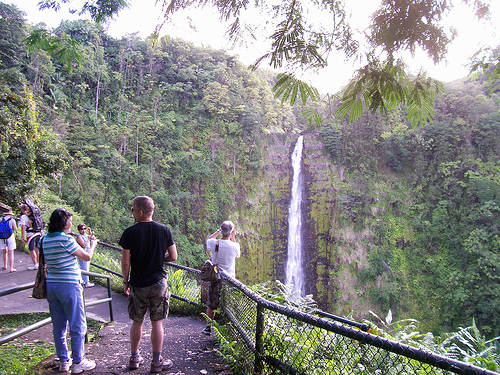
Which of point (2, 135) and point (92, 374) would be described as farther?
point (2, 135)

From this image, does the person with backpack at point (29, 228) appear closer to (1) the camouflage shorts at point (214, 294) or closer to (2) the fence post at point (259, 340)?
(1) the camouflage shorts at point (214, 294)

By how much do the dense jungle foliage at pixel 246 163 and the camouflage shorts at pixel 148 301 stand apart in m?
15.0

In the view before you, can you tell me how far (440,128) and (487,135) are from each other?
124 inches

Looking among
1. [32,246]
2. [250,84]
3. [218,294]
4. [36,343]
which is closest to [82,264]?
[32,246]

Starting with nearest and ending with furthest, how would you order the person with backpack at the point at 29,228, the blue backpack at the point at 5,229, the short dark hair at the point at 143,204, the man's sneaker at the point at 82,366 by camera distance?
the man's sneaker at the point at 82,366, the short dark hair at the point at 143,204, the person with backpack at the point at 29,228, the blue backpack at the point at 5,229

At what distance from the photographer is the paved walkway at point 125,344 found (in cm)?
268

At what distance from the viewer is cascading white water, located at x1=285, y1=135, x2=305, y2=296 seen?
931 inches

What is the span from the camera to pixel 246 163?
26.9 meters

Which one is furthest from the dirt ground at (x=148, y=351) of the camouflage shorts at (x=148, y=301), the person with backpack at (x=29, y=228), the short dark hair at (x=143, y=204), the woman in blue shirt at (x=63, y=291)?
the person with backpack at (x=29, y=228)

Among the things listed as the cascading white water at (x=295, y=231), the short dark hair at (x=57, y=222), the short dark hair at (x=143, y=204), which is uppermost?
the short dark hair at (x=143, y=204)

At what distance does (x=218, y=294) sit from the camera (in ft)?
11.7

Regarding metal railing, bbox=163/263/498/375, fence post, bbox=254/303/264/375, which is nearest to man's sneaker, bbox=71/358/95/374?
metal railing, bbox=163/263/498/375

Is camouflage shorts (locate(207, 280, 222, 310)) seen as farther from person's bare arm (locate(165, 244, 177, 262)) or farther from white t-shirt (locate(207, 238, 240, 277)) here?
person's bare arm (locate(165, 244, 177, 262))

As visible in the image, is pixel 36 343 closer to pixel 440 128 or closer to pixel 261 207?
pixel 261 207
